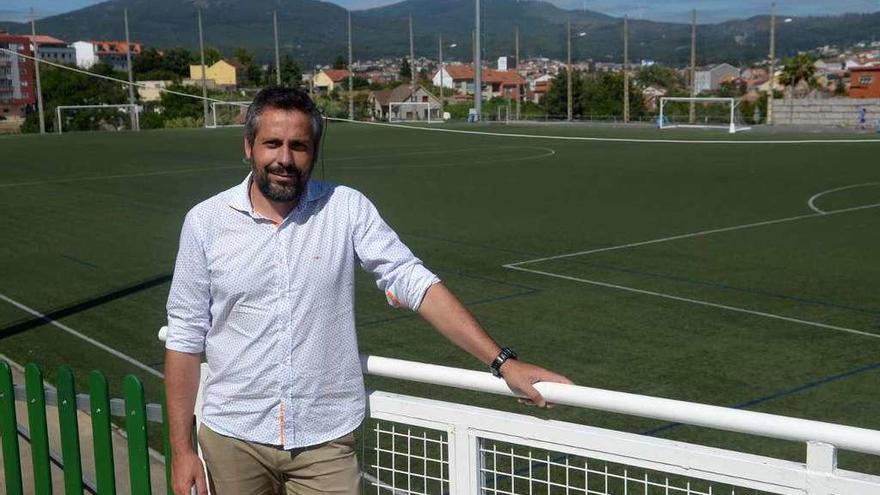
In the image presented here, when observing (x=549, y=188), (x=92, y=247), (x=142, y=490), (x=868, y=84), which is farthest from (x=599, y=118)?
(x=142, y=490)

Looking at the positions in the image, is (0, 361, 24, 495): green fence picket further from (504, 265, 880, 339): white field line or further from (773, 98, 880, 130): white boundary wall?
(773, 98, 880, 130): white boundary wall

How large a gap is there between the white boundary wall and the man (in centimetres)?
6415

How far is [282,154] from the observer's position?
371 centimetres

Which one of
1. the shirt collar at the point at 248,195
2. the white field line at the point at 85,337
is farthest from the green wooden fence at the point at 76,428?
the white field line at the point at 85,337

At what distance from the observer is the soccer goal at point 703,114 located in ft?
185

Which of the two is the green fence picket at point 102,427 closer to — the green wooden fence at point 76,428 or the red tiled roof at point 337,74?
the green wooden fence at point 76,428

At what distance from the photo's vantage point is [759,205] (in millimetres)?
21891

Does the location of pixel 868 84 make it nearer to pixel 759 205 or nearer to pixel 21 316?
pixel 759 205

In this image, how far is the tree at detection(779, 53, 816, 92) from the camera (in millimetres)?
87250

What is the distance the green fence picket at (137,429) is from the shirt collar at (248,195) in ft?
3.02

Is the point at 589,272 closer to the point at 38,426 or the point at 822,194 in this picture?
the point at 38,426

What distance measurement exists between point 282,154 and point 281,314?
21.1 inches

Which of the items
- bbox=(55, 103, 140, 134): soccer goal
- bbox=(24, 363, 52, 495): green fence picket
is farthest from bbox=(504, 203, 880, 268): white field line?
bbox=(55, 103, 140, 134): soccer goal

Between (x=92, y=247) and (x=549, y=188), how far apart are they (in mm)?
11613
